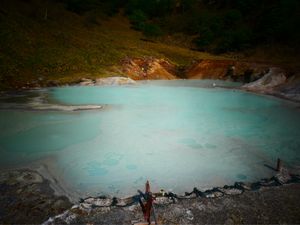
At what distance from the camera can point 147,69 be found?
4028cm

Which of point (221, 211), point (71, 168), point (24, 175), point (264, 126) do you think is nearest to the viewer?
point (221, 211)

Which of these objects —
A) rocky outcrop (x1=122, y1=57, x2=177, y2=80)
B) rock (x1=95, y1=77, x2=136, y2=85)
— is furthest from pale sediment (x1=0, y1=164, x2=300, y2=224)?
rocky outcrop (x1=122, y1=57, x2=177, y2=80)

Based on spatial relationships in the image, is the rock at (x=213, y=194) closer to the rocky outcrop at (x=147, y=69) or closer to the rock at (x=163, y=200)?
the rock at (x=163, y=200)

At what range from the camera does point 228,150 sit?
13234mm

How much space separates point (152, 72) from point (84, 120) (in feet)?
78.3

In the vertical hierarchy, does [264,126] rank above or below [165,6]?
below

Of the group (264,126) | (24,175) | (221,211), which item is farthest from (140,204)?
(264,126)

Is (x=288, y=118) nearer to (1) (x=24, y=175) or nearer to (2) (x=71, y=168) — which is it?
(2) (x=71, y=168)

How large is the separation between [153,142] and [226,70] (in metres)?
28.7

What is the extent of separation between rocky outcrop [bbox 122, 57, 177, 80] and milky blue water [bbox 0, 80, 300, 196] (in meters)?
15.6

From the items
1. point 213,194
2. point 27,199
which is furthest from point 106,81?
point 213,194

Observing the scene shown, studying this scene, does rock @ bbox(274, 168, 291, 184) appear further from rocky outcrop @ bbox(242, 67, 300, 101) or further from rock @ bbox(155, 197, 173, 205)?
rocky outcrop @ bbox(242, 67, 300, 101)

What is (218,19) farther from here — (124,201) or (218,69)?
(124,201)

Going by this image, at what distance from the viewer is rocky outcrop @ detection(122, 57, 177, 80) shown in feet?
128
